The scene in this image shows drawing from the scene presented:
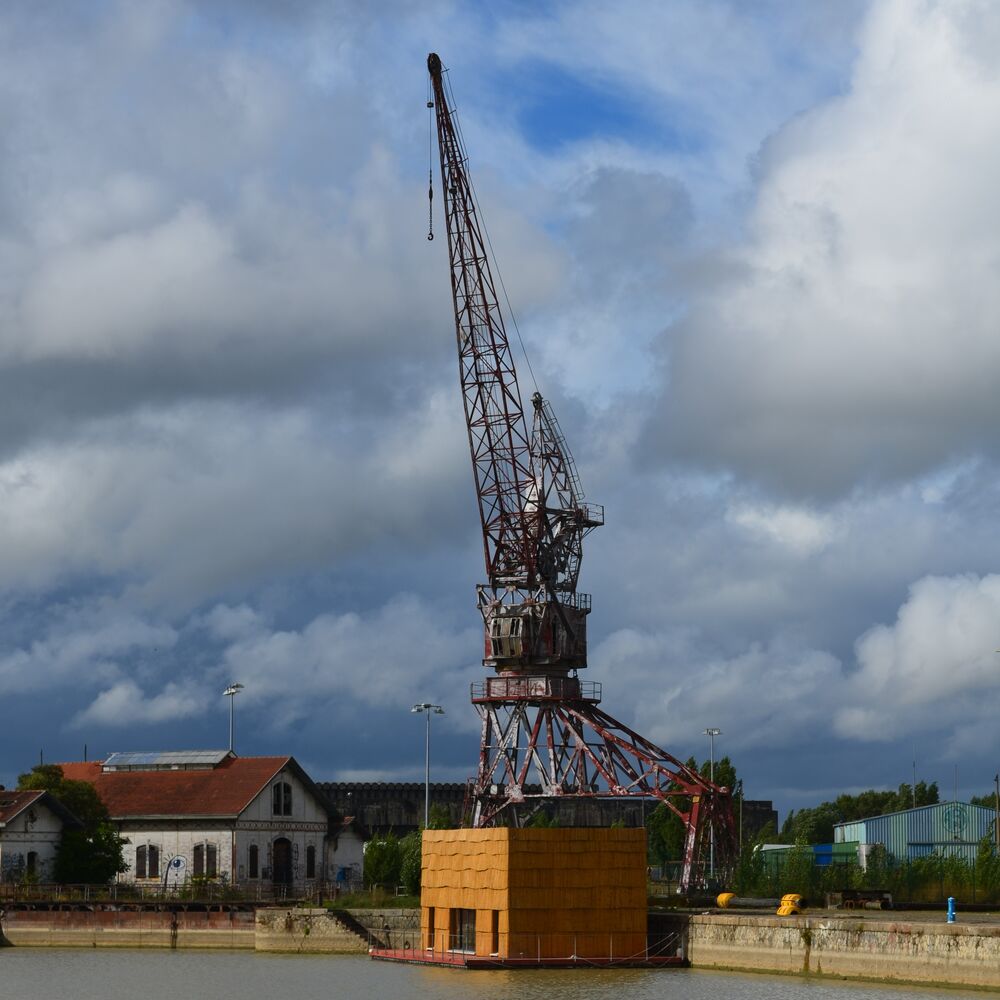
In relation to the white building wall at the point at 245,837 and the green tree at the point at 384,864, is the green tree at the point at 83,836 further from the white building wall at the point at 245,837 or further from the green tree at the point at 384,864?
the green tree at the point at 384,864

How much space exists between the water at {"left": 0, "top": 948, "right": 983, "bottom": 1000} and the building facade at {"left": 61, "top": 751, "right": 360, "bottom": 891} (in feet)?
62.9

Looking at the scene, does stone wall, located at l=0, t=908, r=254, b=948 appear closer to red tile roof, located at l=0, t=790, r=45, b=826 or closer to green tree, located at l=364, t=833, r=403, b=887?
red tile roof, located at l=0, t=790, r=45, b=826

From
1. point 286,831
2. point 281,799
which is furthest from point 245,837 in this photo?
point 281,799

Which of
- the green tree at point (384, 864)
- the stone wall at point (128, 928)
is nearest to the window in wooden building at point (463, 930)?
the stone wall at point (128, 928)

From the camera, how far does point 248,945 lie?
82625mm

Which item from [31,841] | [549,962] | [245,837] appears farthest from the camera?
[245,837]

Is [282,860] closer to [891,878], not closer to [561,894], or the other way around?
[891,878]

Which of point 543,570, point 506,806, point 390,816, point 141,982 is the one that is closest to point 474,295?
point 543,570

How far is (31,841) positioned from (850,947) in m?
47.6

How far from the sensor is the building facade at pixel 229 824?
96625mm

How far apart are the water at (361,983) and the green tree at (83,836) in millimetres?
16100

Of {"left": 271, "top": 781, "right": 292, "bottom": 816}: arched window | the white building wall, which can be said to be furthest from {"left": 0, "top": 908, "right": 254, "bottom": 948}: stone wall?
{"left": 271, "top": 781, "right": 292, "bottom": 816}: arched window

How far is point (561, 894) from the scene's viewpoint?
225ft

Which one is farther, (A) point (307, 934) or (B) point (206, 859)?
(B) point (206, 859)
